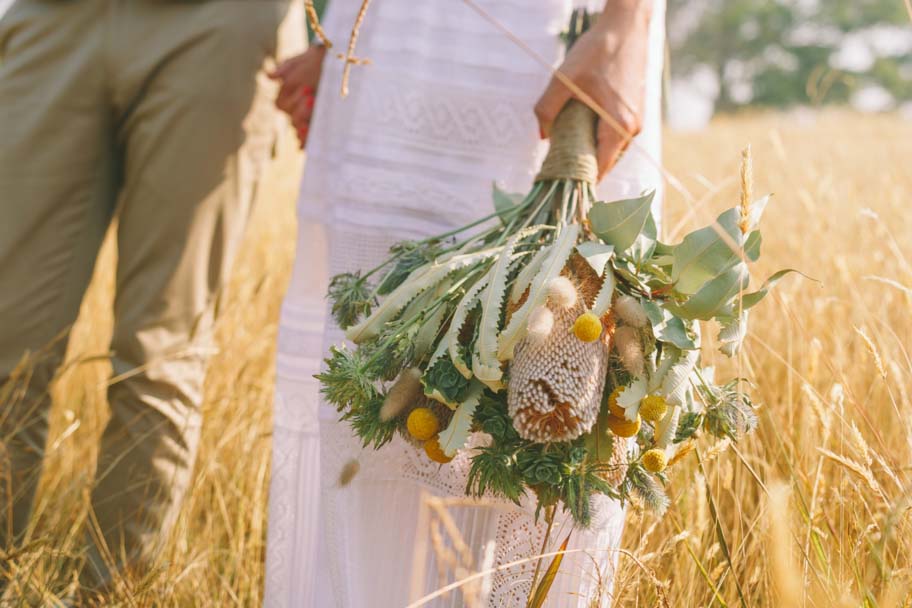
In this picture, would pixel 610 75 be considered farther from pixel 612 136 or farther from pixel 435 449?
pixel 435 449

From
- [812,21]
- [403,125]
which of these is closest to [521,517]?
[403,125]

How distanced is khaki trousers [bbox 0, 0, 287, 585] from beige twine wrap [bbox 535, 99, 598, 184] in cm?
68

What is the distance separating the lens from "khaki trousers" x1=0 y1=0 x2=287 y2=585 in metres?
1.30

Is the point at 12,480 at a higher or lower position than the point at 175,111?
lower

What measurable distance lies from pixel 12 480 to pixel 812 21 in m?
25.6

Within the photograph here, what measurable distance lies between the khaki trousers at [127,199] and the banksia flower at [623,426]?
0.91 m

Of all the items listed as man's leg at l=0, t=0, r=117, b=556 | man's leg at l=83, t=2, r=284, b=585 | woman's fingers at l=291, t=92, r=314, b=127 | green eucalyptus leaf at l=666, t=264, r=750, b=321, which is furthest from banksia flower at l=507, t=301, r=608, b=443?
man's leg at l=0, t=0, r=117, b=556

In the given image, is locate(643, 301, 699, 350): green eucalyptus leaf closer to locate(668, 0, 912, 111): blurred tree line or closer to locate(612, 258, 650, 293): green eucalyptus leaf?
locate(612, 258, 650, 293): green eucalyptus leaf

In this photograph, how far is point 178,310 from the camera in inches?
54.7

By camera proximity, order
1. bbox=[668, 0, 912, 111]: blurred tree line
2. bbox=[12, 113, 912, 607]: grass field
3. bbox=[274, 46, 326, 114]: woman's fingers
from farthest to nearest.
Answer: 1. bbox=[668, 0, 912, 111]: blurred tree line
2. bbox=[274, 46, 326, 114]: woman's fingers
3. bbox=[12, 113, 912, 607]: grass field

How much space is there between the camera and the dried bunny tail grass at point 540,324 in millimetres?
629

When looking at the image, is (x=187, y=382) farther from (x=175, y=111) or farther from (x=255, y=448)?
(x=175, y=111)

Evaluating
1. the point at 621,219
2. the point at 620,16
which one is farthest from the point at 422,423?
the point at 620,16

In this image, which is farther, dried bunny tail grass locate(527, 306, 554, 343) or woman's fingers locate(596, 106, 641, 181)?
woman's fingers locate(596, 106, 641, 181)
